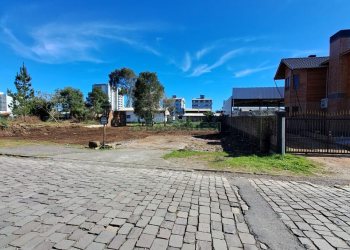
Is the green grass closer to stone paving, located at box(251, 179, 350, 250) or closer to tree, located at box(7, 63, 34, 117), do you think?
stone paving, located at box(251, 179, 350, 250)

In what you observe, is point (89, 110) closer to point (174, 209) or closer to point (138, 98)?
point (138, 98)

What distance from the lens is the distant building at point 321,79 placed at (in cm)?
1906

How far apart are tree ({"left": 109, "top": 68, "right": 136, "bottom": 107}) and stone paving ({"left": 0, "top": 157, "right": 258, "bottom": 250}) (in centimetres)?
6099

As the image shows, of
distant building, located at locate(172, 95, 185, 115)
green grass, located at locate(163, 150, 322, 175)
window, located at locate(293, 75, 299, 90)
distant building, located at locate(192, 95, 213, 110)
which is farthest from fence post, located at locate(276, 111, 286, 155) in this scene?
distant building, located at locate(192, 95, 213, 110)

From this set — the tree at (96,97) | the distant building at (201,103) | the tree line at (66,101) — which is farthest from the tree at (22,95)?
the distant building at (201,103)

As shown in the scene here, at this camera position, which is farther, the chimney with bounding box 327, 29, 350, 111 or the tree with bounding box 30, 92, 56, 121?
the tree with bounding box 30, 92, 56, 121

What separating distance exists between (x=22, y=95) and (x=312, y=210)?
181ft

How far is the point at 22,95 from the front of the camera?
49781 millimetres

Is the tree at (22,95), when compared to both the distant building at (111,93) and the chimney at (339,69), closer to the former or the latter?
the distant building at (111,93)

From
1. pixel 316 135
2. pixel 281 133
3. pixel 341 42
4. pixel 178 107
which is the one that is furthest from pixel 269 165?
pixel 178 107

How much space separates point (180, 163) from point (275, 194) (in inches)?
176

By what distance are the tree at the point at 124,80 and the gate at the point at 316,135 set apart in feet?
177

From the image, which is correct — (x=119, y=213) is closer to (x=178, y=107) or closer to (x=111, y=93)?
(x=111, y=93)

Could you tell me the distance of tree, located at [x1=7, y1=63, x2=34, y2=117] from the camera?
47306mm
